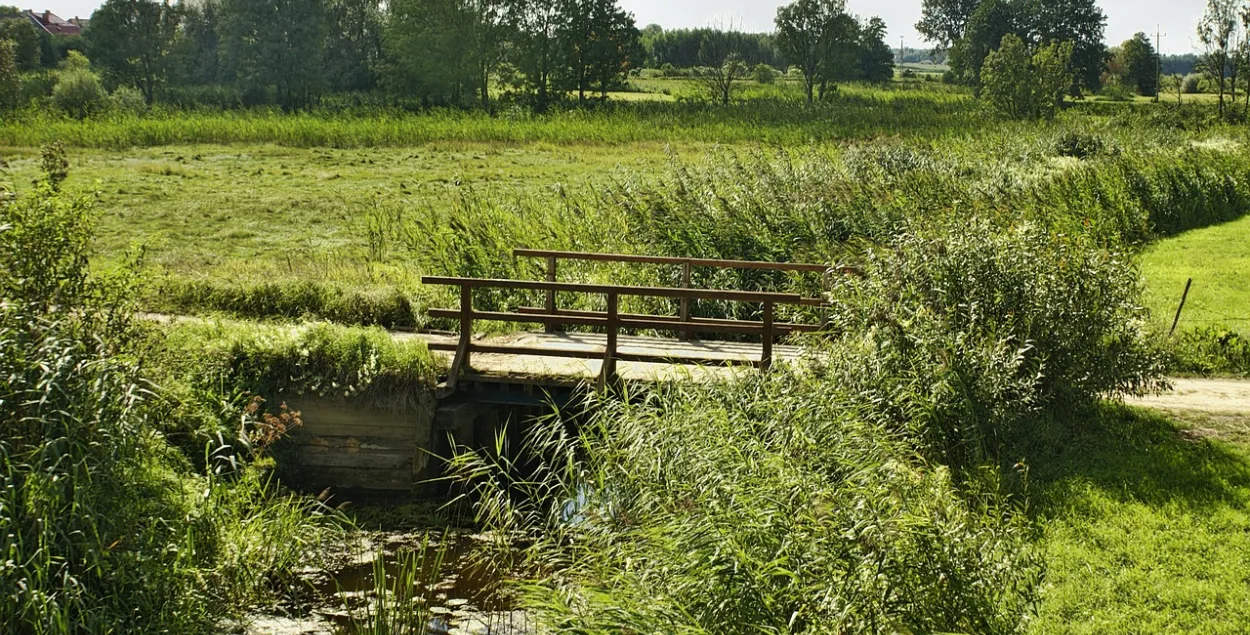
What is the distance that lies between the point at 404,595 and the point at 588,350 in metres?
4.71

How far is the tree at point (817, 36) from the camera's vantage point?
60.8m

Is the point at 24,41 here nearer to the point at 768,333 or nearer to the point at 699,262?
the point at 699,262

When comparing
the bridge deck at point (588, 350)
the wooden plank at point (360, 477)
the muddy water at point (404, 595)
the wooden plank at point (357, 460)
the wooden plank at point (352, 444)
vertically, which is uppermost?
the bridge deck at point (588, 350)

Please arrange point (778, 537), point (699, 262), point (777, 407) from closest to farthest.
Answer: point (778, 537) < point (777, 407) < point (699, 262)

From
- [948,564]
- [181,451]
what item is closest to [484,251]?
[181,451]

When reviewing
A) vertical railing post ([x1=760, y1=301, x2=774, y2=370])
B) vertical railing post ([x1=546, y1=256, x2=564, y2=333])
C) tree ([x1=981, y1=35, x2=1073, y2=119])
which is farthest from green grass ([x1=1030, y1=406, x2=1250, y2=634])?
tree ([x1=981, y1=35, x2=1073, y2=119])

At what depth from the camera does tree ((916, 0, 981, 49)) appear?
100688 millimetres

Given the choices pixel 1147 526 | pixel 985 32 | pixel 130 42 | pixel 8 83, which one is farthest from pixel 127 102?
pixel 985 32

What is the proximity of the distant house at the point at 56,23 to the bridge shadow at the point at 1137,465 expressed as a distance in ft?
338

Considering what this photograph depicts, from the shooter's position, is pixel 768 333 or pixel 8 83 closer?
pixel 768 333

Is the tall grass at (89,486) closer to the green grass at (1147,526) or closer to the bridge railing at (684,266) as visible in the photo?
the bridge railing at (684,266)

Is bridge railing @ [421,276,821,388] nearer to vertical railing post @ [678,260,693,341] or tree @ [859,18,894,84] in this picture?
vertical railing post @ [678,260,693,341]

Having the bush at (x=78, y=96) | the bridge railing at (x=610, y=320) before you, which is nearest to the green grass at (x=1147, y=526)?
the bridge railing at (x=610, y=320)

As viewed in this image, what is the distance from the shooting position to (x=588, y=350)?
13.9 m
